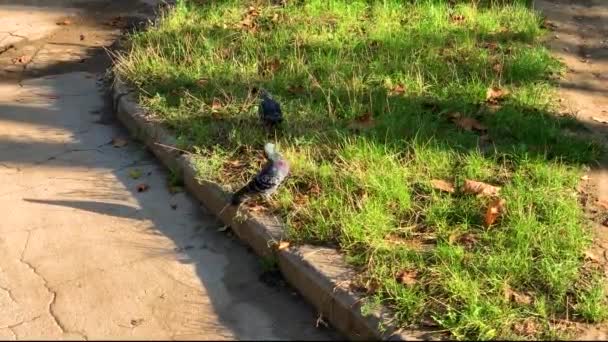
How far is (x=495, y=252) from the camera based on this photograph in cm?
393

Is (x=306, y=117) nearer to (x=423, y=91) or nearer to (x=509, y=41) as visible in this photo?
(x=423, y=91)

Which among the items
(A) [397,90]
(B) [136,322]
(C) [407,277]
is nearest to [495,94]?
(A) [397,90]

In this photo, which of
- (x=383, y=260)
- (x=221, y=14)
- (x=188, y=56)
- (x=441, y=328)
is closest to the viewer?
(x=441, y=328)

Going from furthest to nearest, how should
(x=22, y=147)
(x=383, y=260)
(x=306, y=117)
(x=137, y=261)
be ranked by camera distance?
(x=22, y=147)
(x=306, y=117)
(x=137, y=261)
(x=383, y=260)

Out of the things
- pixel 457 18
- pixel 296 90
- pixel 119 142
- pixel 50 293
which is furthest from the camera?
pixel 457 18

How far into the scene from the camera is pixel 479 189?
453 centimetres

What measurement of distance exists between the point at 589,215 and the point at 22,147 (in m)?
4.19

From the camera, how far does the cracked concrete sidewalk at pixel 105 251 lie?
12.5 ft

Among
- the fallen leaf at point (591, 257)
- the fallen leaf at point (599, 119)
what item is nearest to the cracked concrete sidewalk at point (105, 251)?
the fallen leaf at point (591, 257)

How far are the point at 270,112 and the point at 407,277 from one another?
190cm

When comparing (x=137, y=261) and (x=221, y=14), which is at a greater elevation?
(x=221, y=14)

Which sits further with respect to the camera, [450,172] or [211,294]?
[450,172]

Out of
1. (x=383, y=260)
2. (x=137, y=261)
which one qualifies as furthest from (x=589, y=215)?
(x=137, y=261)

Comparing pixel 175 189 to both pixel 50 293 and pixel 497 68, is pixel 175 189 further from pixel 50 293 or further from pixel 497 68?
pixel 497 68
